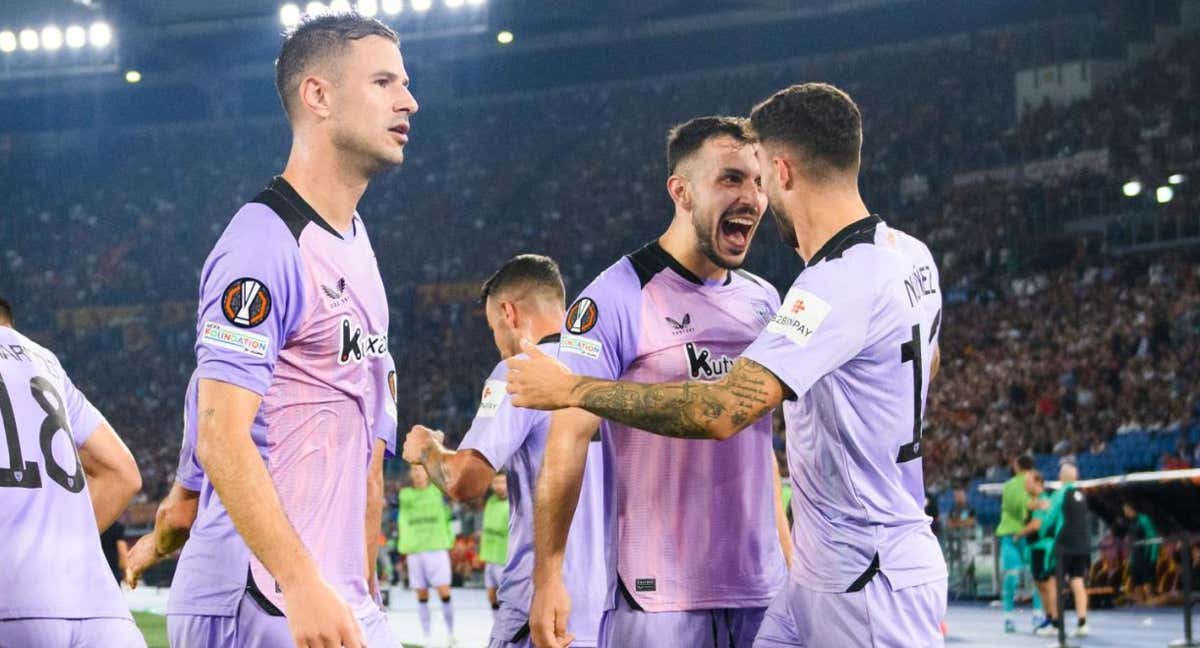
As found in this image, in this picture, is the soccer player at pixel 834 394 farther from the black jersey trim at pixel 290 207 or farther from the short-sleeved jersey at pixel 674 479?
the black jersey trim at pixel 290 207

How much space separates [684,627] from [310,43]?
86.4 inches

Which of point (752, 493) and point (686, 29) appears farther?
point (686, 29)

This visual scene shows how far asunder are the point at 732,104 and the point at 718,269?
3230 cm

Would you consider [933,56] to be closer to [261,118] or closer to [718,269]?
[261,118]

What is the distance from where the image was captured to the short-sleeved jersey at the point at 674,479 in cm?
473

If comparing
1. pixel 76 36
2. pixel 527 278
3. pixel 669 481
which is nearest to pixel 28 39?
pixel 76 36

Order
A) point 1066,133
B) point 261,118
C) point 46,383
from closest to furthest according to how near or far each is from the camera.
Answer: point 46,383 → point 1066,133 → point 261,118

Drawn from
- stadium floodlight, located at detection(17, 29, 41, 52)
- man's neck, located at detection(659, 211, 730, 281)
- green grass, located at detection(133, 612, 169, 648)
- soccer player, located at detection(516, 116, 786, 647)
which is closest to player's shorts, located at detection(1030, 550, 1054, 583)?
green grass, located at detection(133, 612, 169, 648)

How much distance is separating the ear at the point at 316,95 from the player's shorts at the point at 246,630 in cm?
115

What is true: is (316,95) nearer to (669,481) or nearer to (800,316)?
(800,316)

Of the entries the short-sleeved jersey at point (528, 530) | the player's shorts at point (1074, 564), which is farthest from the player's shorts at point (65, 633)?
the player's shorts at point (1074, 564)

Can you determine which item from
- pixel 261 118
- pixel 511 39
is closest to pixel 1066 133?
pixel 511 39

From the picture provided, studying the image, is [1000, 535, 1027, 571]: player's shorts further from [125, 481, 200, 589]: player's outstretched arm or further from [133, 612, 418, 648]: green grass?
[125, 481, 200, 589]: player's outstretched arm

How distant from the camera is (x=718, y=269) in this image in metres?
4.96
